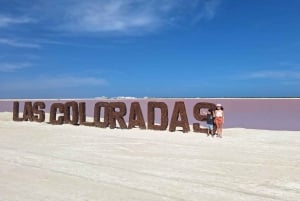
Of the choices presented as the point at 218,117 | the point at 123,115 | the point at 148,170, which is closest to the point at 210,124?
the point at 218,117

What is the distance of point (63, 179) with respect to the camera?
23.8 ft

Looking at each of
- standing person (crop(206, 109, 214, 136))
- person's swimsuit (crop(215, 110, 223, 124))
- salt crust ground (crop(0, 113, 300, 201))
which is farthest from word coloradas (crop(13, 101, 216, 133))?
salt crust ground (crop(0, 113, 300, 201))

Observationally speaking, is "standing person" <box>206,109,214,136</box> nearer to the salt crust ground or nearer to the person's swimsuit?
the person's swimsuit

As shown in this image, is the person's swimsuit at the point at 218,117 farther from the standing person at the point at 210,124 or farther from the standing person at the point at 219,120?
the standing person at the point at 210,124

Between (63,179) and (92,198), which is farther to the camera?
(63,179)

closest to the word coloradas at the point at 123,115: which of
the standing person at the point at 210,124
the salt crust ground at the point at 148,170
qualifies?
the standing person at the point at 210,124

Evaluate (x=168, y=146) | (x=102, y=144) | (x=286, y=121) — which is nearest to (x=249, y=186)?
(x=168, y=146)

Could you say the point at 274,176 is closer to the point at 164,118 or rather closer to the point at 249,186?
the point at 249,186

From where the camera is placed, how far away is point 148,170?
8086 millimetres

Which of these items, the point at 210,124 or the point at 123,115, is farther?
the point at 123,115

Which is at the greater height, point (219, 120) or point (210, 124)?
point (219, 120)

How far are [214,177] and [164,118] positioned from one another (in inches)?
370

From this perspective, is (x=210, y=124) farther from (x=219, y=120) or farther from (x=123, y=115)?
(x=123, y=115)

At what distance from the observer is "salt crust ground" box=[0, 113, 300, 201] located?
20.8ft
